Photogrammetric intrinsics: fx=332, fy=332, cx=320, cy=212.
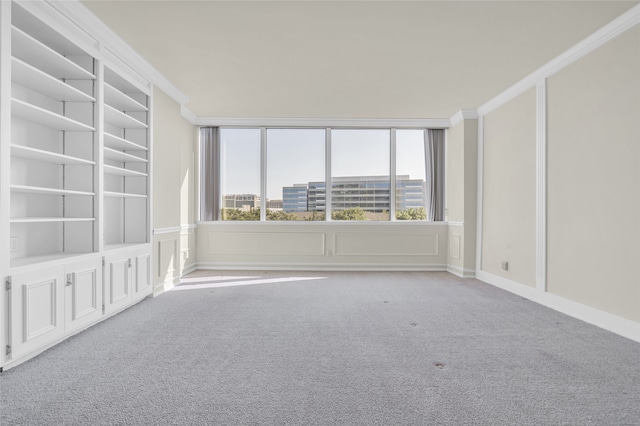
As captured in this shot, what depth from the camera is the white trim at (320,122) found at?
647 centimetres

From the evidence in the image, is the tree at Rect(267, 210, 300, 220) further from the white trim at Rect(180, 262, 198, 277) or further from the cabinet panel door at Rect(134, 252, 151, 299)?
the cabinet panel door at Rect(134, 252, 151, 299)

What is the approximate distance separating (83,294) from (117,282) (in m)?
0.53

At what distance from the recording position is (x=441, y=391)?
204cm

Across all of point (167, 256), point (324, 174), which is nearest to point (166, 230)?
point (167, 256)

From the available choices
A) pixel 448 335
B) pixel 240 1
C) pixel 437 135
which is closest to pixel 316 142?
pixel 437 135

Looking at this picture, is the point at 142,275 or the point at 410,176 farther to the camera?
the point at 410,176

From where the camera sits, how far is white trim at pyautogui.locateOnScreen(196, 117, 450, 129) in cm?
647

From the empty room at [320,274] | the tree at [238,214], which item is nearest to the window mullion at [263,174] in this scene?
the tree at [238,214]

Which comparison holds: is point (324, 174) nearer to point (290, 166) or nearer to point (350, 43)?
point (290, 166)

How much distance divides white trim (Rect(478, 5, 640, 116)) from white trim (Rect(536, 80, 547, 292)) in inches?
6.3

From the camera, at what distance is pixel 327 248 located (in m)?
6.54

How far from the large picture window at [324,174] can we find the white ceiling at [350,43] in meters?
1.50

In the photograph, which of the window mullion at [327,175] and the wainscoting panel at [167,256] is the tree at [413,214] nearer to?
the window mullion at [327,175]

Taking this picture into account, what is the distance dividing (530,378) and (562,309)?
2.07 meters
